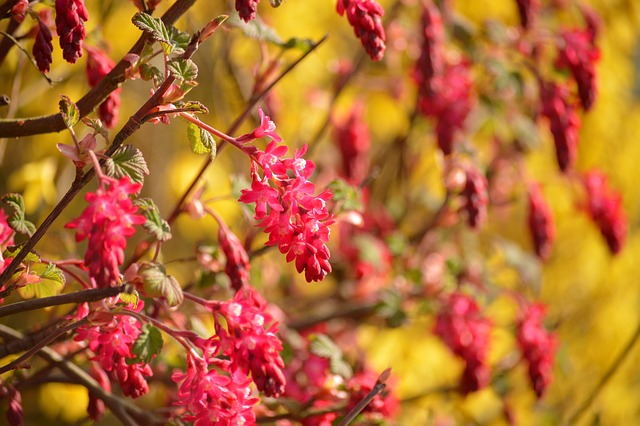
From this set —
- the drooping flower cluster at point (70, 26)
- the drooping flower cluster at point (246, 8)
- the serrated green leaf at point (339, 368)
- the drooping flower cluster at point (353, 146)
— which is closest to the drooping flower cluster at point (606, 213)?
the drooping flower cluster at point (353, 146)

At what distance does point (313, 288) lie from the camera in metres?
3.69

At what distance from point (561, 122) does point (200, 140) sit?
1119 millimetres

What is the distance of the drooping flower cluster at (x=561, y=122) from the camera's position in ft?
6.20

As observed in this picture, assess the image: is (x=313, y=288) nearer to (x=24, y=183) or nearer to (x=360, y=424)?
(x=24, y=183)

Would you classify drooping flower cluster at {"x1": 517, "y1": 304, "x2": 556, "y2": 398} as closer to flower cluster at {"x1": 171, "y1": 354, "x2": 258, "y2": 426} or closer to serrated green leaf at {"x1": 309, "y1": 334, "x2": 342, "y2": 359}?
serrated green leaf at {"x1": 309, "y1": 334, "x2": 342, "y2": 359}

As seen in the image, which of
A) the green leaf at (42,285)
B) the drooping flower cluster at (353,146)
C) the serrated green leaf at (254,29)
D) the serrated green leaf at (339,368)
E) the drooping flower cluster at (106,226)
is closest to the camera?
the drooping flower cluster at (106,226)

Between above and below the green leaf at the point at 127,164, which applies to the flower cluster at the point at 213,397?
below

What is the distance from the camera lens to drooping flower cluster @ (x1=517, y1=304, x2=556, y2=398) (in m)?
1.86

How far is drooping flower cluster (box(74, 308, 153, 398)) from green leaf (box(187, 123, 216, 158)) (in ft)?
0.76

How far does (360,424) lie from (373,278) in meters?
1.15

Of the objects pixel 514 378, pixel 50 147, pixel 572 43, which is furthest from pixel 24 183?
pixel 514 378

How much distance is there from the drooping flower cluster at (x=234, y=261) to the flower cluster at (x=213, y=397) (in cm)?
24

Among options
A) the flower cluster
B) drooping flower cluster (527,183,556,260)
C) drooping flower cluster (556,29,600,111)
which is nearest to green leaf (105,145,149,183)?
the flower cluster

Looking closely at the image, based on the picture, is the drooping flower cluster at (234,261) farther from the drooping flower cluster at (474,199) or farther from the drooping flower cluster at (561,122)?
the drooping flower cluster at (561,122)
